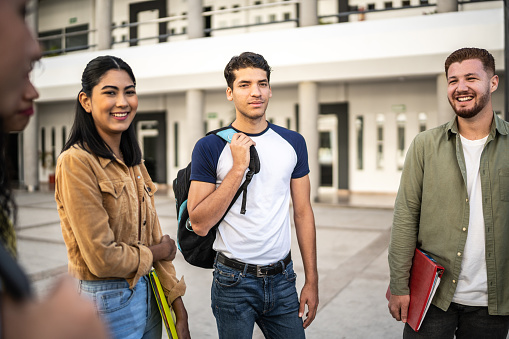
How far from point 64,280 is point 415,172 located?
86.7 inches

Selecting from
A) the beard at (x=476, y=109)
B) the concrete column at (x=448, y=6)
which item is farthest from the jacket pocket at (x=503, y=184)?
the concrete column at (x=448, y=6)

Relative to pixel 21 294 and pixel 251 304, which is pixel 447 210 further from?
pixel 21 294

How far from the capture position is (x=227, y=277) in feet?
7.40

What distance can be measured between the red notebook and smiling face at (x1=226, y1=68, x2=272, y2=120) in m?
1.14

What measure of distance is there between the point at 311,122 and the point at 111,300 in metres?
12.7

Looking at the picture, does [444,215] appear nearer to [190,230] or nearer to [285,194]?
[285,194]

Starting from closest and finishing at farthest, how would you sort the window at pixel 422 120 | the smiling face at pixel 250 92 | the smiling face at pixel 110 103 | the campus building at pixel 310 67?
the smiling face at pixel 110 103 → the smiling face at pixel 250 92 → the campus building at pixel 310 67 → the window at pixel 422 120

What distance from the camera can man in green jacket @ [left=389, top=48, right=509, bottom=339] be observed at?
7.54 ft

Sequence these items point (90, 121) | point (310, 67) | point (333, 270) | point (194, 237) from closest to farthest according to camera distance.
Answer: point (90, 121) → point (194, 237) → point (333, 270) → point (310, 67)

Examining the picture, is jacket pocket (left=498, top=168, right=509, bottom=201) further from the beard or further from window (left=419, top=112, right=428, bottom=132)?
window (left=419, top=112, right=428, bottom=132)

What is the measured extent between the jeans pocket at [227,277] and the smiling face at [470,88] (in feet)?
4.57

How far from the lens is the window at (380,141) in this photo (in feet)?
53.4

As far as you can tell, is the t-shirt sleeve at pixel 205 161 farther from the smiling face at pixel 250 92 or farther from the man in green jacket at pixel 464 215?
the man in green jacket at pixel 464 215

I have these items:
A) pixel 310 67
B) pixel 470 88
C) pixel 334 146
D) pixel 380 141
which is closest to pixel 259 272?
pixel 470 88
